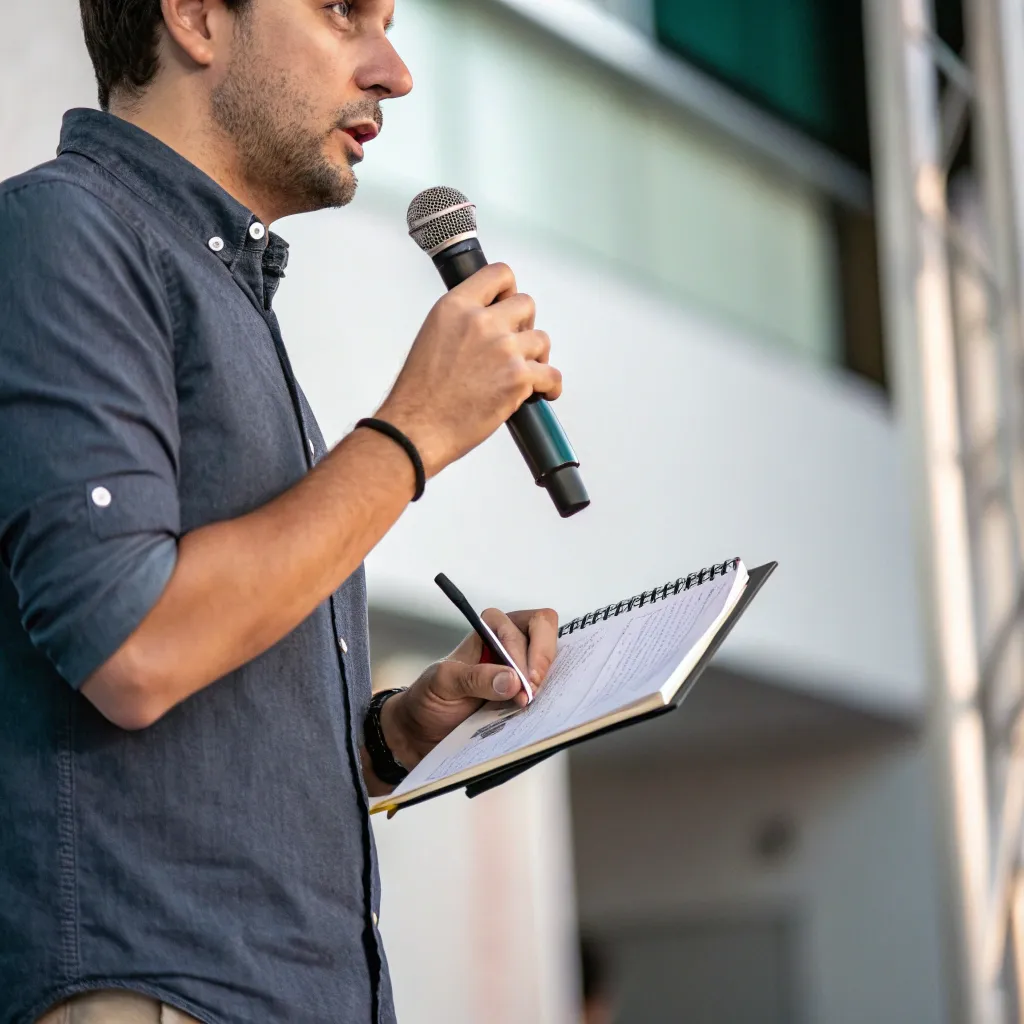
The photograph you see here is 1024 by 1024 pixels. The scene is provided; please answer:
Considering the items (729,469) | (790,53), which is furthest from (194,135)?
(790,53)

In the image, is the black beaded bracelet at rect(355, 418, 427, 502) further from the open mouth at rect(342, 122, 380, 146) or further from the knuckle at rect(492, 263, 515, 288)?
the open mouth at rect(342, 122, 380, 146)

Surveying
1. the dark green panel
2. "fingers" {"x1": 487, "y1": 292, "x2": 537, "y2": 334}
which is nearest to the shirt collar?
"fingers" {"x1": 487, "y1": 292, "x2": 537, "y2": 334}

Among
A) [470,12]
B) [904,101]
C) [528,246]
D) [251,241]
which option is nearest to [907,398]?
[904,101]

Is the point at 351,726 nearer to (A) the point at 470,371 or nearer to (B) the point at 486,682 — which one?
(B) the point at 486,682

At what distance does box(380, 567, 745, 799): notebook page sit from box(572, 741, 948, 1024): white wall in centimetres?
631

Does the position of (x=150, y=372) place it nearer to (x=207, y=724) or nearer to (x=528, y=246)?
(x=207, y=724)

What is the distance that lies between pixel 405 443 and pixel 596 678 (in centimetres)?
25

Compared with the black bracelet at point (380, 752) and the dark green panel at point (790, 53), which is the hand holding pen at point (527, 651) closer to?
the black bracelet at point (380, 752)

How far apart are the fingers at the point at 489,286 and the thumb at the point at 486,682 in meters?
0.31

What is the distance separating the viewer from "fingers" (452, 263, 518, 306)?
125 centimetres

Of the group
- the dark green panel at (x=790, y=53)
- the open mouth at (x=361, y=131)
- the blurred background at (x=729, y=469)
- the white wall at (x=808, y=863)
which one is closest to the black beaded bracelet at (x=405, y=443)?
the open mouth at (x=361, y=131)

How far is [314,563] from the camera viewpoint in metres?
1.11

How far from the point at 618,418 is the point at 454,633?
3.83 ft

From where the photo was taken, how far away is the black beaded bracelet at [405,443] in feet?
3.85
